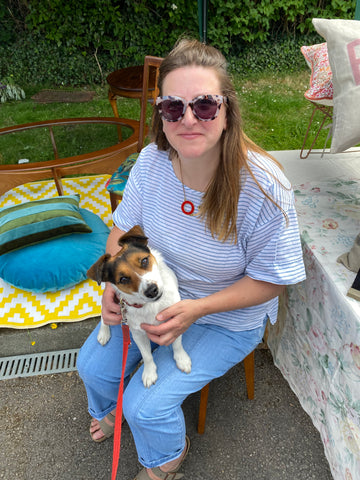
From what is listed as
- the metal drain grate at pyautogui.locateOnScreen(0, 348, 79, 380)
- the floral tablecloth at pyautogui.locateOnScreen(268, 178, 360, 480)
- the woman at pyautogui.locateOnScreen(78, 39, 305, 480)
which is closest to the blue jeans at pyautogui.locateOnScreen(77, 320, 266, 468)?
the woman at pyautogui.locateOnScreen(78, 39, 305, 480)

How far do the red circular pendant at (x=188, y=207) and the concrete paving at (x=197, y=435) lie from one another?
4.19ft

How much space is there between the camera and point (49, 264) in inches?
95.9

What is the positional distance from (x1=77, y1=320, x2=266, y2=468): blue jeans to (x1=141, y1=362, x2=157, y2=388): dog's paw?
0.02m

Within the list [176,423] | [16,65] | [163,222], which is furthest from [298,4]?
[176,423]

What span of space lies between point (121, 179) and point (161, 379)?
175cm

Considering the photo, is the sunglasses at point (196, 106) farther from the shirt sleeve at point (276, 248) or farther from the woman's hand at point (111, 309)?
the woman's hand at point (111, 309)

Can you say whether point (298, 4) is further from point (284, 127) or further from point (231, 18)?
point (284, 127)

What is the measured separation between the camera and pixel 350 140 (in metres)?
1.56

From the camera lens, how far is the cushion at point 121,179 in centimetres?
278

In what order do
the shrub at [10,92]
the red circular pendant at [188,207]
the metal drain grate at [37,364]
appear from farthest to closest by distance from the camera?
the shrub at [10,92] → the metal drain grate at [37,364] → the red circular pendant at [188,207]

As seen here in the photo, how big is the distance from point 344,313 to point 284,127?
4.02m

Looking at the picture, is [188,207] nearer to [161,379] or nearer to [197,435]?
[161,379]

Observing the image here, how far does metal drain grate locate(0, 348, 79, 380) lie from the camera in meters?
2.32

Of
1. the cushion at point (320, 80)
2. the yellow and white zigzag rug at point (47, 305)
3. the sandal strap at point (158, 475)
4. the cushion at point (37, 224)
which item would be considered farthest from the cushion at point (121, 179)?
the sandal strap at point (158, 475)
